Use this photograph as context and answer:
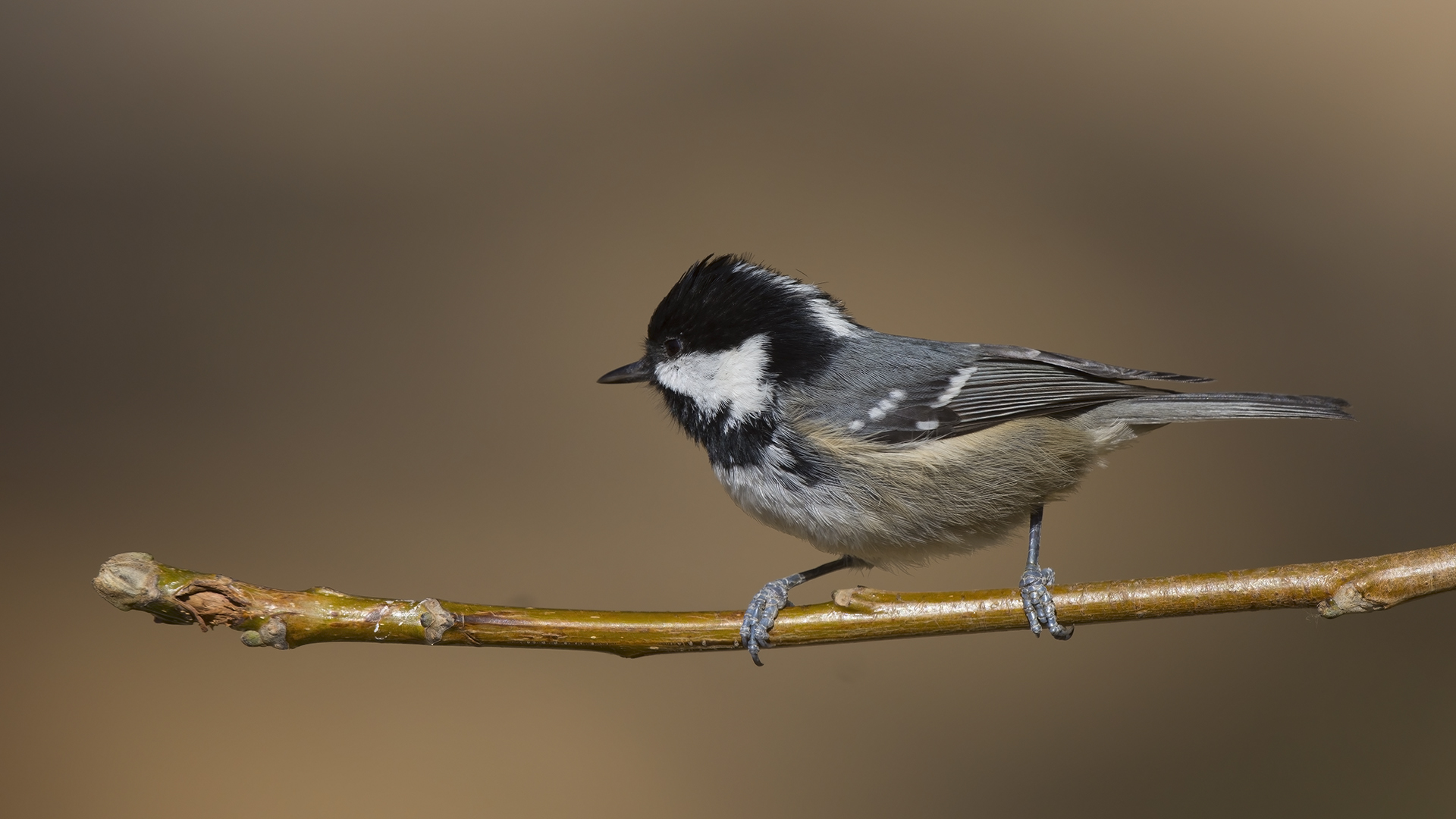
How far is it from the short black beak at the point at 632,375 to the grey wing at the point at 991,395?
250 millimetres

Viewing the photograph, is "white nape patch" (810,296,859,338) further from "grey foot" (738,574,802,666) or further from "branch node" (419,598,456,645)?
"branch node" (419,598,456,645)

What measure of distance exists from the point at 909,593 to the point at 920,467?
191mm

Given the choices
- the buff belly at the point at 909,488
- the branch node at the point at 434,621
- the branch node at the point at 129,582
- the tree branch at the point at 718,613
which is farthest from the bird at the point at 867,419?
the branch node at the point at 129,582

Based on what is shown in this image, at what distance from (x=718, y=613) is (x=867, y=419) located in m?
0.31

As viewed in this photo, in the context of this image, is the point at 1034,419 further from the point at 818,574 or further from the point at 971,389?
the point at 818,574

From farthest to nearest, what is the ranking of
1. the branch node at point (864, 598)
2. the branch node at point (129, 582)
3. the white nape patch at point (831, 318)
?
the white nape patch at point (831, 318) < the branch node at point (864, 598) < the branch node at point (129, 582)

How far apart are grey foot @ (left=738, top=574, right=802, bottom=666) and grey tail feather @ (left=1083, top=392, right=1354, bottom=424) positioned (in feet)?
1.40

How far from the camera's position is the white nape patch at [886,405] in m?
1.04

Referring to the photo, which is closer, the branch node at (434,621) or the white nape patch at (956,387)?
the branch node at (434,621)

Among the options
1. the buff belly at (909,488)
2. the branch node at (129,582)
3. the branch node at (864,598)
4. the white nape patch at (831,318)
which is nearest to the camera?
the branch node at (129,582)

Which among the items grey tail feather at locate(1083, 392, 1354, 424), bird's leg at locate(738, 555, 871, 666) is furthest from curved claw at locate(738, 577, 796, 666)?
grey tail feather at locate(1083, 392, 1354, 424)

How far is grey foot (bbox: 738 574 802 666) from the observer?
88cm

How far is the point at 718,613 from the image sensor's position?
846 millimetres

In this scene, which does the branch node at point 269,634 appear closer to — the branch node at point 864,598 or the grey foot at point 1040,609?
the branch node at point 864,598
